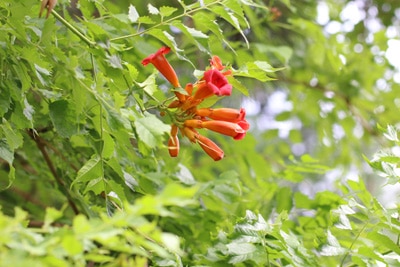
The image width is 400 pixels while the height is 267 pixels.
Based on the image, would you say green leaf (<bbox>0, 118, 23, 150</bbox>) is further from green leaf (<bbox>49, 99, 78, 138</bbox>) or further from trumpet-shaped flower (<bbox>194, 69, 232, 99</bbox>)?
A: trumpet-shaped flower (<bbox>194, 69, 232, 99</bbox>)

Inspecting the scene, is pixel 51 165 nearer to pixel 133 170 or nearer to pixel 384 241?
pixel 133 170

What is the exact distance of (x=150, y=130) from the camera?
86 cm

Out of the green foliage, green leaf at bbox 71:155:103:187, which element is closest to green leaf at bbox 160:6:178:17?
the green foliage

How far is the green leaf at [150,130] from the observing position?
2.77 feet

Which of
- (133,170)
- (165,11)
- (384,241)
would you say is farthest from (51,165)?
(384,241)

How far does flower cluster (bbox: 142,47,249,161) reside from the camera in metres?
0.97

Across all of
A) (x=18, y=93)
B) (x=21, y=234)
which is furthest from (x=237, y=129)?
(x=21, y=234)

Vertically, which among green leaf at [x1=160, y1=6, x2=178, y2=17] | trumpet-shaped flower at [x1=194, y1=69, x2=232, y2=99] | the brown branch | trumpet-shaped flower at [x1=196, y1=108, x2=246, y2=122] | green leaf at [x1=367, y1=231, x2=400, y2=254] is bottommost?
green leaf at [x1=367, y1=231, x2=400, y2=254]

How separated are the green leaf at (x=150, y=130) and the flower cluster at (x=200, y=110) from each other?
0.10 meters

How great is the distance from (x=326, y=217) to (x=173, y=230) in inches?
15.6

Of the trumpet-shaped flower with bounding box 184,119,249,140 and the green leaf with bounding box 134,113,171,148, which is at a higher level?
the green leaf with bounding box 134,113,171,148

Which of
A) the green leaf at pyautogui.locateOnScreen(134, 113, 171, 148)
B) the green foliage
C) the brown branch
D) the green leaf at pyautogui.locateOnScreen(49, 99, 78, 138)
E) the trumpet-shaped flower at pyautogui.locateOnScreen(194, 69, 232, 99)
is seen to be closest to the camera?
the green foliage

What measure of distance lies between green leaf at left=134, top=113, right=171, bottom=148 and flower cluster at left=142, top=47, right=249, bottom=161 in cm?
10

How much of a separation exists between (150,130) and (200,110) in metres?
0.19
